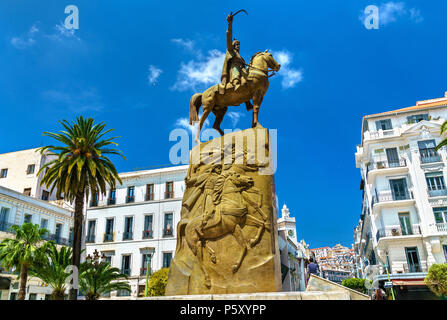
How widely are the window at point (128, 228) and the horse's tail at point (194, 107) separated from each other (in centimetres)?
3082

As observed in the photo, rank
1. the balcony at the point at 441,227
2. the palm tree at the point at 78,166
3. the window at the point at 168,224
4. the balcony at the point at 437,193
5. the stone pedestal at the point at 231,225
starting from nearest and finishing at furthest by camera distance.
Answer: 1. the stone pedestal at the point at 231,225
2. the palm tree at the point at 78,166
3. the balcony at the point at 441,227
4. the balcony at the point at 437,193
5. the window at the point at 168,224

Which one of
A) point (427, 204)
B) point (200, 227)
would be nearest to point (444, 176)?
point (427, 204)

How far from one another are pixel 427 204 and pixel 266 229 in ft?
104

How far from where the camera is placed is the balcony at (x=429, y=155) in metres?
36.6

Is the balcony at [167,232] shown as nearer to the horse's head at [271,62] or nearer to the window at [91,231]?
the window at [91,231]

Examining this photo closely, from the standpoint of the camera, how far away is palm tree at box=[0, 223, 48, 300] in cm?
2475

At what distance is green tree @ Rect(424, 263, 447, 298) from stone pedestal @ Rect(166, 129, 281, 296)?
951 inches

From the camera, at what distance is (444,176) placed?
35.5 metres

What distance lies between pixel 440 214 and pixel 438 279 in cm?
868

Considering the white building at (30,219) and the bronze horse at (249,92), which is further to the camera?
the white building at (30,219)

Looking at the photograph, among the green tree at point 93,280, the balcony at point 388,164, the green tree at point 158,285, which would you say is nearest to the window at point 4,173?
the green tree at point 93,280

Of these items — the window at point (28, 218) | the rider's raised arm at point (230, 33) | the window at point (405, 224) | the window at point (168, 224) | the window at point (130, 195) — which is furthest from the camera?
the window at point (130, 195)
